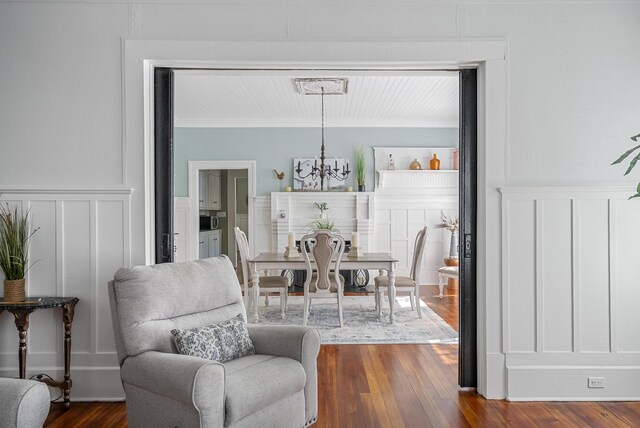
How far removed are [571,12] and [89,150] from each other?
11.3 feet

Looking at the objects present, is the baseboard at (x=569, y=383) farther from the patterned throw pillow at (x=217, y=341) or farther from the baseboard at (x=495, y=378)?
the patterned throw pillow at (x=217, y=341)

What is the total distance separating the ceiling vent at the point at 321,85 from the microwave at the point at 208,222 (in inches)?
149

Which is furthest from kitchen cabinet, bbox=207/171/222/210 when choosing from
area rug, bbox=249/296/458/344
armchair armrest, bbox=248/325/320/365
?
armchair armrest, bbox=248/325/320/365

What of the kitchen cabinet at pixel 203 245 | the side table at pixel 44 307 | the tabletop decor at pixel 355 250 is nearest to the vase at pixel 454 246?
the tabletop decor at pixel 355 250

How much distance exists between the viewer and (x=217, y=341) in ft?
7.82

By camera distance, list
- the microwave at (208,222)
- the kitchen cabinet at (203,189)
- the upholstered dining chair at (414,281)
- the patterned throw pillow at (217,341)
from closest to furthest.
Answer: the patterned throw pillow at (217,341) → the upholstered dining chair at (414,281) → the kitchen cabinet at (203,189) → the microwave at (208,222)

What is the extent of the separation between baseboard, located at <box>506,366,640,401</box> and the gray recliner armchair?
1499mm

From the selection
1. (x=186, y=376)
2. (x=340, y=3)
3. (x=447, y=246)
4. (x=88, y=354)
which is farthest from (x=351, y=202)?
(x=186, y=376)

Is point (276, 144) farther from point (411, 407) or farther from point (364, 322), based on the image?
point (411, 407)

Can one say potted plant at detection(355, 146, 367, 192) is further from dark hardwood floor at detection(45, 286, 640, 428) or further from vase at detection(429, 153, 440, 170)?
dark hardwood floor at detection(45, 286, 640, 428)

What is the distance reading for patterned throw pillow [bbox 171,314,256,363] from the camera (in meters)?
2.29

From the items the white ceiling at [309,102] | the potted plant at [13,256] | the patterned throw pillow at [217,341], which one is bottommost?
the patterned throw pillow at [217,341]

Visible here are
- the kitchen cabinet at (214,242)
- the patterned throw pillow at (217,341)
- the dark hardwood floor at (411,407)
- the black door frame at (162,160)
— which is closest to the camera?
the patterned throw pillow at (217,341)

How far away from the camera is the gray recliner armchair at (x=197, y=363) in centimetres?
199
